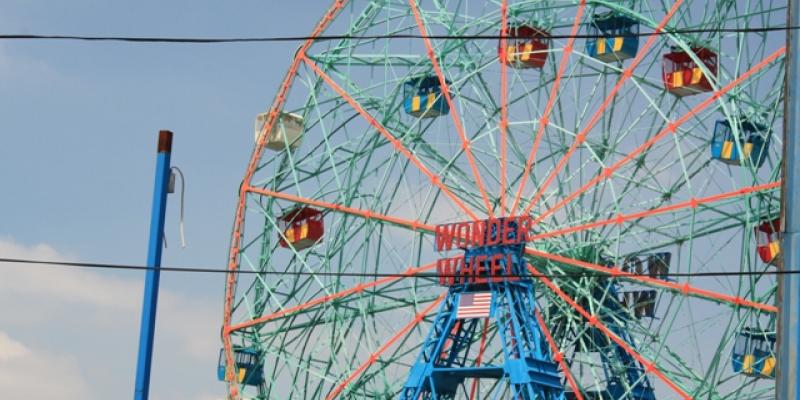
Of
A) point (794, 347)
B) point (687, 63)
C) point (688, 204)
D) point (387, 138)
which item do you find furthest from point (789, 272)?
point (387, 138)

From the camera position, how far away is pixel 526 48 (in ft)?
142

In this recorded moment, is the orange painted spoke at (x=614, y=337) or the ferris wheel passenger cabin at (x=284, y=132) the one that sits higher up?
the ferris wheel passenger cabin at (x=284, y=132)

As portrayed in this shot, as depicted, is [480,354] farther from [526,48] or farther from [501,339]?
[526,48]

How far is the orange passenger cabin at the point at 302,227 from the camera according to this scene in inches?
1817

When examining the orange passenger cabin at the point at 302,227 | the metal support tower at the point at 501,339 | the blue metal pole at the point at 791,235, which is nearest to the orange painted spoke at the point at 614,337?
the metal support tower at the point at 501,339

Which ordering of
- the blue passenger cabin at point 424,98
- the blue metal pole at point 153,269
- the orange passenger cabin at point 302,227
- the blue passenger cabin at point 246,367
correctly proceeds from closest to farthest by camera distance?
the blue metal pole at point 153,269 < the blue passenger cabin at point 424,98 < the orange passenger cabin at point 302,227 < the blue passenger cabin at point 246,367

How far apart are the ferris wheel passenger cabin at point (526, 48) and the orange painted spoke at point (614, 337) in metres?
5.29

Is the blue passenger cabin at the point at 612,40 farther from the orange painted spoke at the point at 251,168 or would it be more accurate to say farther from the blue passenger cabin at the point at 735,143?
the orange painted spoke at the point at 251,168

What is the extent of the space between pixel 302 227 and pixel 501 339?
814cm

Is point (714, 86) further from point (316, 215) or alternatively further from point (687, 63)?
point (316, 215)

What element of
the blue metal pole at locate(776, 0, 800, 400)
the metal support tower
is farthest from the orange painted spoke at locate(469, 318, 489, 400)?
the blue metal pole at locate(776, 0, 800, 400)

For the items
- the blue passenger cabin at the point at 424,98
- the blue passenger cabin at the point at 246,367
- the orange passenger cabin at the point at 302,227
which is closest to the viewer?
the blue passenger cabin at the point at 424,98

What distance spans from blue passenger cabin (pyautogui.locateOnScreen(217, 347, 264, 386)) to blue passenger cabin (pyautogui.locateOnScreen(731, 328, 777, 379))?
46.9ft

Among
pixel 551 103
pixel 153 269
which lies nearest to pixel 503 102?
pixel 551 103
